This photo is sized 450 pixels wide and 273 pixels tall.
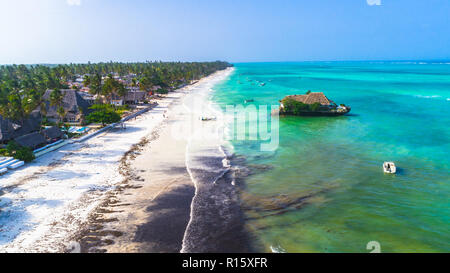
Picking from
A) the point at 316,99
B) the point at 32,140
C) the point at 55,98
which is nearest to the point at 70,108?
the point at 55,98

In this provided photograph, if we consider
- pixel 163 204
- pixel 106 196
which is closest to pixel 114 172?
pixel 106 196

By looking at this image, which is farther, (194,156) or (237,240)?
(194,156)

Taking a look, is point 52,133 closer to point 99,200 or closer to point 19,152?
point 19,152

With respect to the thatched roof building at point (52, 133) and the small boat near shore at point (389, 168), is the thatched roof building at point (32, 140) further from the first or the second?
the small boat near shore at point (389, 168)

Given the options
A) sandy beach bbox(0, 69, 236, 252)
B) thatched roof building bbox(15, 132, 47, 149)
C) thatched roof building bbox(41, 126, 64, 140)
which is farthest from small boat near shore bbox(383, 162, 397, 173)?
thatched roof building bbox(41, 126, 64, 140)

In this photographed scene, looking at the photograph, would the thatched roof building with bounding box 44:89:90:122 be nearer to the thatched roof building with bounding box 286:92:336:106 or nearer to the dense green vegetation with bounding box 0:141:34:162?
the dense green vegetation with bounding box 0:141:34:162
